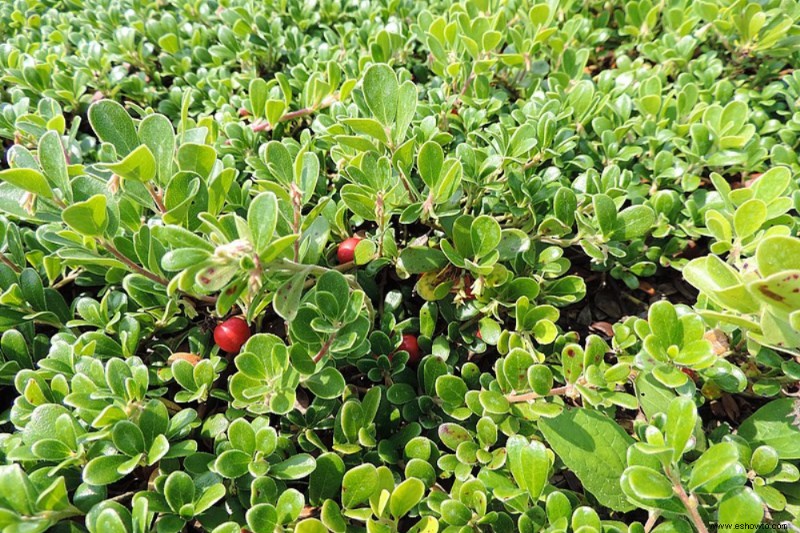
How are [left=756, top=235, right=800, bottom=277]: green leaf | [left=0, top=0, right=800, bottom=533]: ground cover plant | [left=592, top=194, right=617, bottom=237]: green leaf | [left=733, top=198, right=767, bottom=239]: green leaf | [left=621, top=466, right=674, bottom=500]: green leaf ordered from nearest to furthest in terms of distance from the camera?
[left=756, top=235, right=800, bottom=277]: green leaf
[left=621, top=466, right=674, bottom=500]: green leaf
[left=0, top=0, right=800, bottom=533]: ground cover plant
[left=733, top=198, right=767, bottom=239]: green leaf
[left=592, top=194, right=617, bottom=237]: green leaf

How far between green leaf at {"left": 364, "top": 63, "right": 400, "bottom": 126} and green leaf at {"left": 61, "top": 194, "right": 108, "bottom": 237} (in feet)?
2.38

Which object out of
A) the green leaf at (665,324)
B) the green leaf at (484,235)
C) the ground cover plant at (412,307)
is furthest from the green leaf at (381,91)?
the green leaf at (665,324)

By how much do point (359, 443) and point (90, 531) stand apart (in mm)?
649

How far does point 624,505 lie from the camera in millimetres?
1351

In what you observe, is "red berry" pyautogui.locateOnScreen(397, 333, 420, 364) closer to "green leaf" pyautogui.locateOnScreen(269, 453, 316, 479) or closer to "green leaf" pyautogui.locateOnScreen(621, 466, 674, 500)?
"green leaf" pyautogui.locateOnScreen(269, 453, 316, 479)

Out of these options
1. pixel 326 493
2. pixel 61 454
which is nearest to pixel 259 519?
pixel 326 493

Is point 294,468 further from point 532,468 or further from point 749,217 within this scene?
point 749,217

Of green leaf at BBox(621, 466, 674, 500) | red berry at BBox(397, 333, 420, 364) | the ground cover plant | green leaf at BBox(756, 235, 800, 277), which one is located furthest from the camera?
red berry at BBox(397, 333, 420, 364)

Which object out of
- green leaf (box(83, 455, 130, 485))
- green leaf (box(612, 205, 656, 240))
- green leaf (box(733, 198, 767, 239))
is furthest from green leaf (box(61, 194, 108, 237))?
green leaf (box(733, 198, 767, 239))

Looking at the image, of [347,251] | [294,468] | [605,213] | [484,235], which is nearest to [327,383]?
[294,468]

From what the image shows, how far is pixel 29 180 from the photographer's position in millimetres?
1233

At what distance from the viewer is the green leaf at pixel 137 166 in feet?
3.69

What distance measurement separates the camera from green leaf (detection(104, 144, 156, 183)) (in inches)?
44.3

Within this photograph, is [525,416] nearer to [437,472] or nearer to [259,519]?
[437,472]
